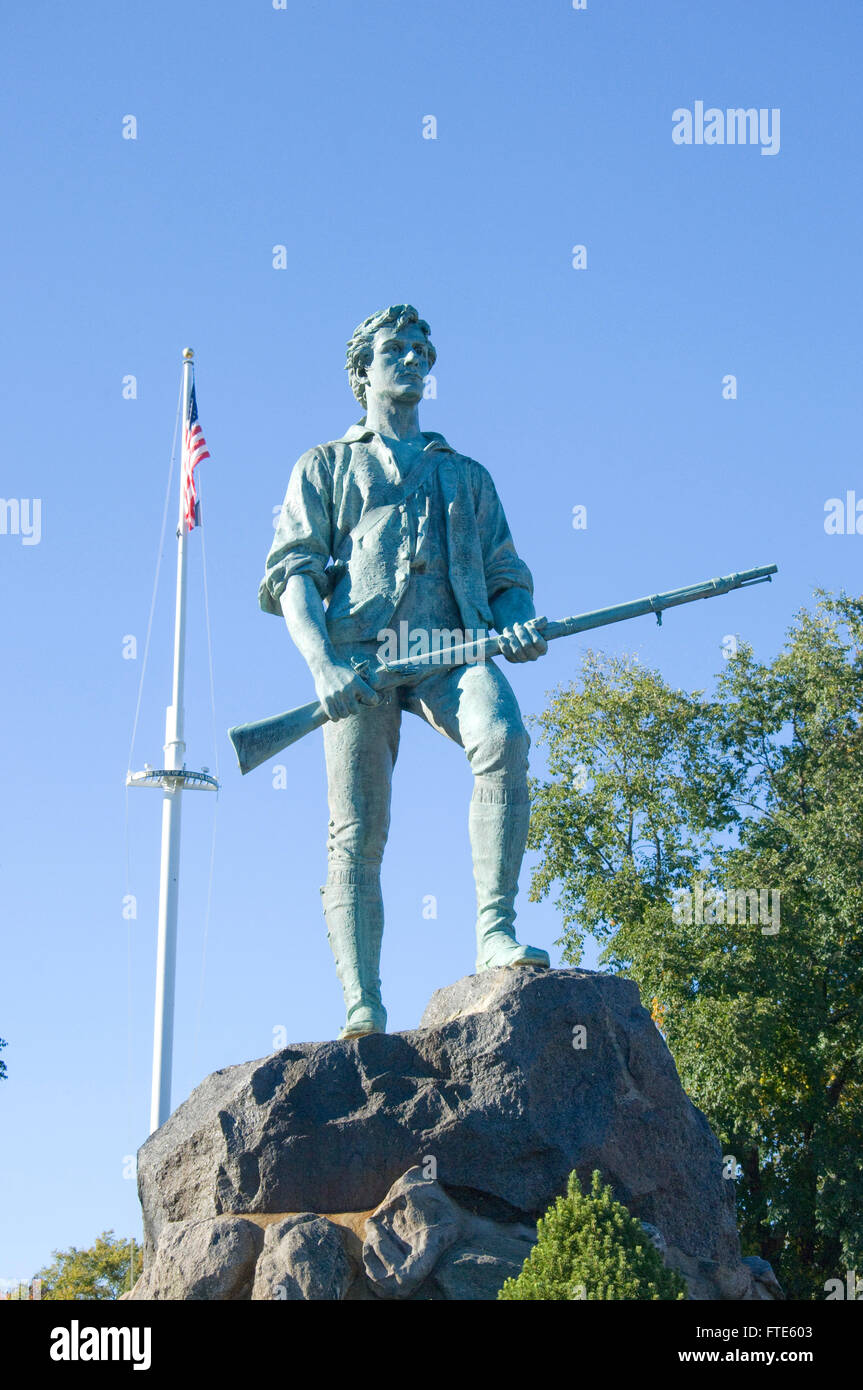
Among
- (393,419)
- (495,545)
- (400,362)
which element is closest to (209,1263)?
(495,545)

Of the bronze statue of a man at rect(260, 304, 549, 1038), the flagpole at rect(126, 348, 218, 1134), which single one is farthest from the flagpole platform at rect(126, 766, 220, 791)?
the bronze statue of a man at rect(260, 304, 549, 1038)

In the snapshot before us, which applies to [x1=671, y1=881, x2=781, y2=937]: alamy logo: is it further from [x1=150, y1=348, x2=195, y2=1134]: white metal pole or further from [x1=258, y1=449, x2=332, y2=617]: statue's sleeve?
[x1=258, y1=449, x2=332, y2=617]: statue's sleeve

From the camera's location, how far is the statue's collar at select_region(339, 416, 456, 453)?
383 inches

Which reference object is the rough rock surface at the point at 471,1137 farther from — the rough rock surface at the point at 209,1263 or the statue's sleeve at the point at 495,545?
the statue's sleeve at the point at 495,545

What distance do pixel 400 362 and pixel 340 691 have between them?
6.92ft

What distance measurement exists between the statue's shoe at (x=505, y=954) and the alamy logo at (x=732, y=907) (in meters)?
15.0

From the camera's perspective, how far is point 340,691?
28.5 ft

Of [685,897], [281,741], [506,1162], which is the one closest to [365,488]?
[281,741]

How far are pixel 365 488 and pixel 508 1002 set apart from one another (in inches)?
124

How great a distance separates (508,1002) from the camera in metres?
7.93

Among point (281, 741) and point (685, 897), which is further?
point (685, 897)

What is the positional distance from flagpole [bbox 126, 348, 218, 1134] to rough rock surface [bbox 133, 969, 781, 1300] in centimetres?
1599
